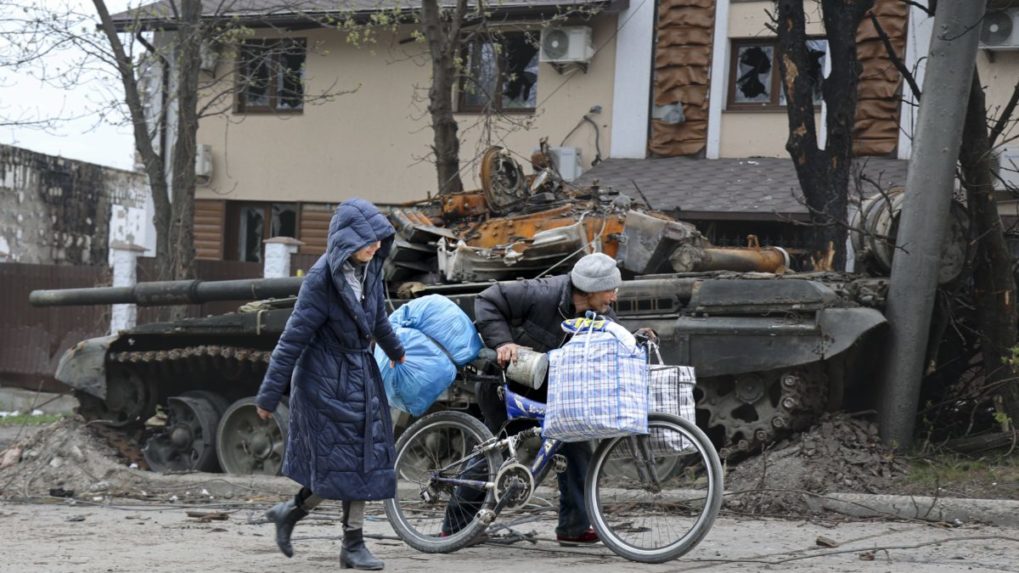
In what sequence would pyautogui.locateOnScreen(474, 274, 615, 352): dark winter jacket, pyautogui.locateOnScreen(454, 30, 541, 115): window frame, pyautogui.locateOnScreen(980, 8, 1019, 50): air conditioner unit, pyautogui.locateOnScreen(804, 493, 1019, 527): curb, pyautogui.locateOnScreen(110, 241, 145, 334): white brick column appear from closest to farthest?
pyautogui.locateOnScreen(474, 274, 615, 352): dark winter jacket < pyautogui.locateOnScreen(804, 493, 1019, 527): curb < pyautogui.locateOnScreen(980, 8, 1019, 50): air conditioner unit < pyautogui.locateOnScreen(110, 241, 145, 334): white brick column < pyautogui.locateOnScreen(454, 30, 541, 115): window frame

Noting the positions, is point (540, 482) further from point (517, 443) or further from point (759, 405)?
point (759, 405)

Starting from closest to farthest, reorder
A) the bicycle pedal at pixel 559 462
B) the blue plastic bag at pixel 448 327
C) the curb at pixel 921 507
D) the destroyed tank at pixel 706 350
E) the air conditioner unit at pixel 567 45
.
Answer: the bicycle pedal at pixel 559 462 < the blue plastic bag at pixel 448 327 < the curb at pixel 921 507 < the destroyed tank at pixel 706 350 < the air conditioner unit at pixel 567 45

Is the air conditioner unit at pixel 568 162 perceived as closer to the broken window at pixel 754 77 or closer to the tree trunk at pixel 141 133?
the broken window at pixel 754 77

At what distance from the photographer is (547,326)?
7918 millimetres

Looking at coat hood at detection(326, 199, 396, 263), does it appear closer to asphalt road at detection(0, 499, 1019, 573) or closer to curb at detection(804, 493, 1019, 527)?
asphalt road at detection(0, 499, 1019, 573)

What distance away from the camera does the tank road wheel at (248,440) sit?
42.6ft

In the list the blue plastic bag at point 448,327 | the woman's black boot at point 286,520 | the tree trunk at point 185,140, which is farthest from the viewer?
the tree trunk at point 185,140

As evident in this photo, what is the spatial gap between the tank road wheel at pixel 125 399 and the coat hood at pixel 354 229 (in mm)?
7555

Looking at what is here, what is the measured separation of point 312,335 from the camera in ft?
23.4

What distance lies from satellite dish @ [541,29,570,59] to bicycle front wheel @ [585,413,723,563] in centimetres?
1474

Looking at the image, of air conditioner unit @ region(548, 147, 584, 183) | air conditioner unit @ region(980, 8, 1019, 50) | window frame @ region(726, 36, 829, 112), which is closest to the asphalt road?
air conditioner unit @ region(980, 8, 1019, 50)

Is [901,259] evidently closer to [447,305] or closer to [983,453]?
[983,453]

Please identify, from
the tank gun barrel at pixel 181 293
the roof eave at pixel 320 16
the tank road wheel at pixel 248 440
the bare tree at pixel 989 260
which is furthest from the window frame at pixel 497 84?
the bare tree at pixel 989 260

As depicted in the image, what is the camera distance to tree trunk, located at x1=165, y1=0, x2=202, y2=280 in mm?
18875
